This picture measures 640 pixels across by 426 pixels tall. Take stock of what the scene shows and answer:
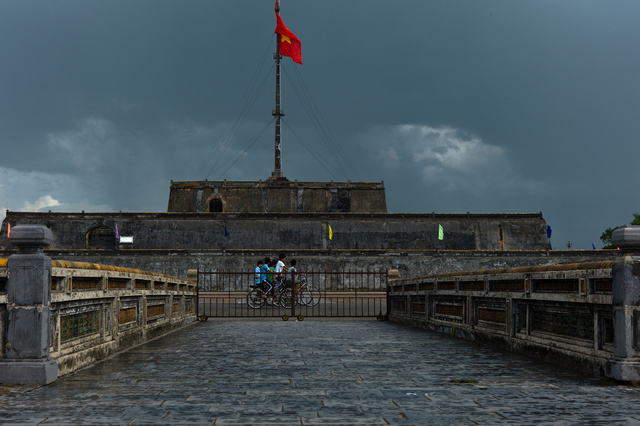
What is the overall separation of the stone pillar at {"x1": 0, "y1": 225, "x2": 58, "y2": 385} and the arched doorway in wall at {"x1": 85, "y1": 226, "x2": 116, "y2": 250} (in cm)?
4479

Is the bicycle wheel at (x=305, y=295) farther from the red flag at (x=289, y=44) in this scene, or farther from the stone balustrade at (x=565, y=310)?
the red flag at (x=289, y=44)

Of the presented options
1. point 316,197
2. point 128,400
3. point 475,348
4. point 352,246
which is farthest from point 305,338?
point 316,197

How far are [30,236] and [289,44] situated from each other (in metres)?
49.8

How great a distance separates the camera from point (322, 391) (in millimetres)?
6379

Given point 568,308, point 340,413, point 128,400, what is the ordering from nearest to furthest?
point 340,413 < point 128,400 < point 568,308

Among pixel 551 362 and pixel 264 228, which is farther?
pixel 264 228

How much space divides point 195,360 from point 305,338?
385cm

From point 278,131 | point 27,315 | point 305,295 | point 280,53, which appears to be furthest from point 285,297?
point 280,53

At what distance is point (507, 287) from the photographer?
10.2 meters

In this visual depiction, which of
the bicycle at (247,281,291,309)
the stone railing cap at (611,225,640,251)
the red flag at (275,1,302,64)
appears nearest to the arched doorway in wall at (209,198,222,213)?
the red flag at (275,1,302,64)

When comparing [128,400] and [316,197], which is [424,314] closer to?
[128,400]

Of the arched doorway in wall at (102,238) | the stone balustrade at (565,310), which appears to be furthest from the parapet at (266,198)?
the stone balustrade at (565,310)

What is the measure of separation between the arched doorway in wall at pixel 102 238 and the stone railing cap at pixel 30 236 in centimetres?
4477

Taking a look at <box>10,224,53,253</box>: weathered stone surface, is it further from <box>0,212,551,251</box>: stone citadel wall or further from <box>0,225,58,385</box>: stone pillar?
<box>0,212,551,251</box>: stone citadel wall
